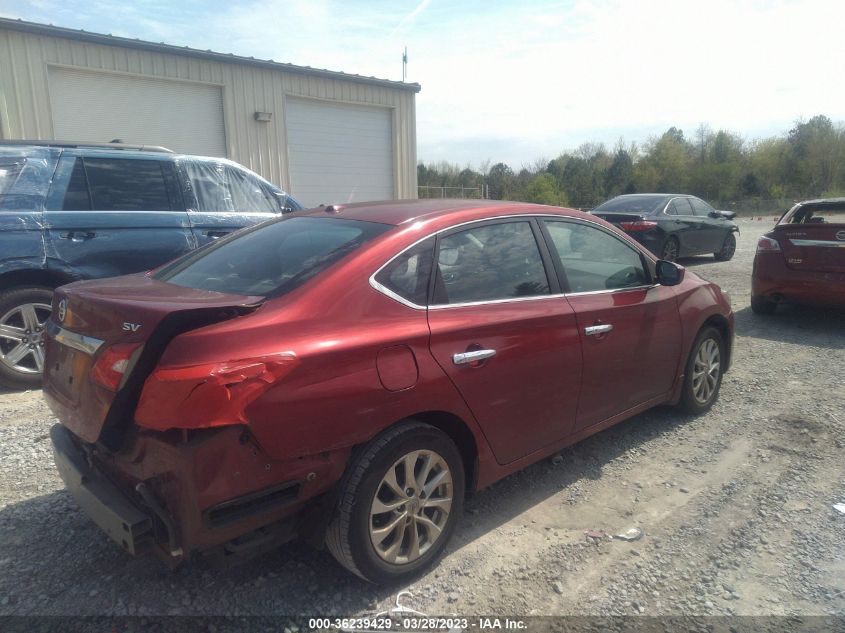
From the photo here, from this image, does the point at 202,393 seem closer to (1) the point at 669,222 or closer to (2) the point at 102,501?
(2) the point at 102,501

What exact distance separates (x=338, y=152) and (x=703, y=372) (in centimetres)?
1120

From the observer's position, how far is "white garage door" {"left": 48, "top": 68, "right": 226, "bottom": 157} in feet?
34.7

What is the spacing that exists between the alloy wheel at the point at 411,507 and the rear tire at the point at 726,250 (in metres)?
12.9

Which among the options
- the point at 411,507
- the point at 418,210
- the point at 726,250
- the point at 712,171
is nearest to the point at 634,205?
the point at 726,250

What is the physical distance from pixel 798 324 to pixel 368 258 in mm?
6962

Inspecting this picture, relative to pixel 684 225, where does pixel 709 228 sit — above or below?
below

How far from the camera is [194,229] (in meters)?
5.77

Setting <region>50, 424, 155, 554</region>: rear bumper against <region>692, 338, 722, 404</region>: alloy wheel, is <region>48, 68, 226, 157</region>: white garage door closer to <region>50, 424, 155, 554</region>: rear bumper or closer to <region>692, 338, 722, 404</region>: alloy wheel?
<region>50, 424, 155, 554</region>: rear bumper

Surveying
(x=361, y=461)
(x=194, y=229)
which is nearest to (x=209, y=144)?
(x=194, y=229)

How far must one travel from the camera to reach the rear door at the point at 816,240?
22.9ft

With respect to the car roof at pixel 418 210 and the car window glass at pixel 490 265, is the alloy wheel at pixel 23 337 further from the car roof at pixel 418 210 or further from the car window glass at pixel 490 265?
the car window glass at pixel 490 265

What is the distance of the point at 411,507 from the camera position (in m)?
2.69

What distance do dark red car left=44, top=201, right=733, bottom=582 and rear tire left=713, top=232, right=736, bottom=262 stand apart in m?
11.5

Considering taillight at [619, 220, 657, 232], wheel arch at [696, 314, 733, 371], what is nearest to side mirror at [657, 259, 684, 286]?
wheel arch at [696, 314, 733, 371]
